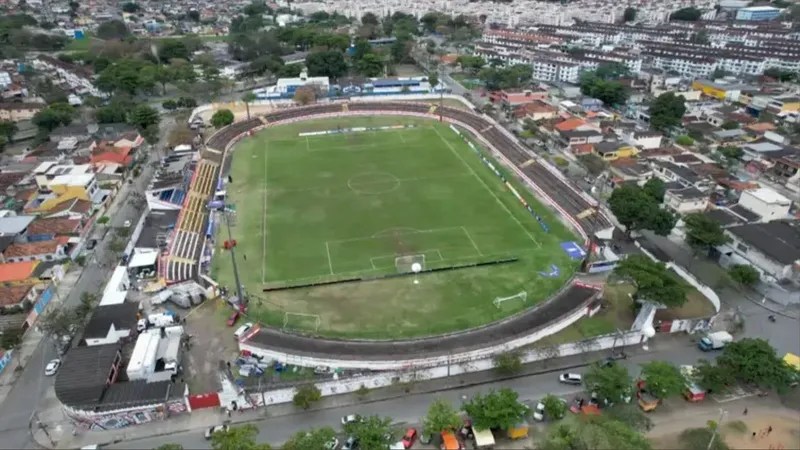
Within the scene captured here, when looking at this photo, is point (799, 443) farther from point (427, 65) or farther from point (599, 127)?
point (427, 65)

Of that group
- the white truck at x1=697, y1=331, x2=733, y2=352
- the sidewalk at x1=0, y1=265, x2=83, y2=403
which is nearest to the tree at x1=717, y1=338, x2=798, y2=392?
the white truck at x1=697, y1=331, x2=733, y2=352

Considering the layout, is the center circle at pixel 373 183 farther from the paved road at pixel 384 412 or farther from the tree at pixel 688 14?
the tree at pixel 688 14

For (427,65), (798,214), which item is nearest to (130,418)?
(798,214)

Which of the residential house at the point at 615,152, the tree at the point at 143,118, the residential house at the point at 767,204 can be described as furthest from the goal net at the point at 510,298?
the tree at the point at 143,118

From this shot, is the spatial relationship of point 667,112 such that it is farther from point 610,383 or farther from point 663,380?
point 610,383

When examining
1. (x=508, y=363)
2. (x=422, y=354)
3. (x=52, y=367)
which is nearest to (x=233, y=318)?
(x=52, y=367)
